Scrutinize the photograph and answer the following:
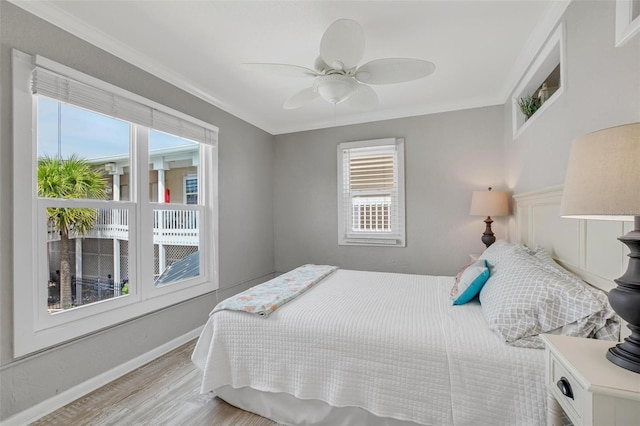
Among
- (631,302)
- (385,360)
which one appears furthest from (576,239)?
(385,360)

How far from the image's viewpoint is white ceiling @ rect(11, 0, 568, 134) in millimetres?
1812

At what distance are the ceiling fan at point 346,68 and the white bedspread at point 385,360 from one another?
60.0 inches

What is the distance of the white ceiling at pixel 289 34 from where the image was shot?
1812 mm

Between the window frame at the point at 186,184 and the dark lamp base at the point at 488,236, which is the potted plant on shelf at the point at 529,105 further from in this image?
the window frame at the point at 186,184

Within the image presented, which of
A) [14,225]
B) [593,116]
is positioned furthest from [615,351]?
[14,225]

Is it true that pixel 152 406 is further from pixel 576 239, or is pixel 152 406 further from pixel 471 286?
pixel 576 239

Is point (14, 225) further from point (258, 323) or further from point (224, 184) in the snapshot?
point (224, 184)

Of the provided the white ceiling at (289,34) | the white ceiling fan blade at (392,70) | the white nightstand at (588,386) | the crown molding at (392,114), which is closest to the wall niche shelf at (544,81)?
the white ceiling at (289,34)

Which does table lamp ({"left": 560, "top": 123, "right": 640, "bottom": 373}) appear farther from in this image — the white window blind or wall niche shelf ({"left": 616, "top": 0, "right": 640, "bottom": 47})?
the white window blind

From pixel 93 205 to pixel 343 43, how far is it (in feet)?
6.89

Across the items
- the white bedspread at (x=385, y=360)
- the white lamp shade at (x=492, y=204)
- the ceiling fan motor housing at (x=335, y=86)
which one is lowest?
the white bedspread at (x=385, y=360)

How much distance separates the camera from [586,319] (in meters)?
1.21

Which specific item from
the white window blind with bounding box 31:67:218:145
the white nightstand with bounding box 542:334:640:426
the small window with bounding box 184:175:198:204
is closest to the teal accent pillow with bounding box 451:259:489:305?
the white nightstand with bounding box 542:334:640:426

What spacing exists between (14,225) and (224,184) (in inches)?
73.9
